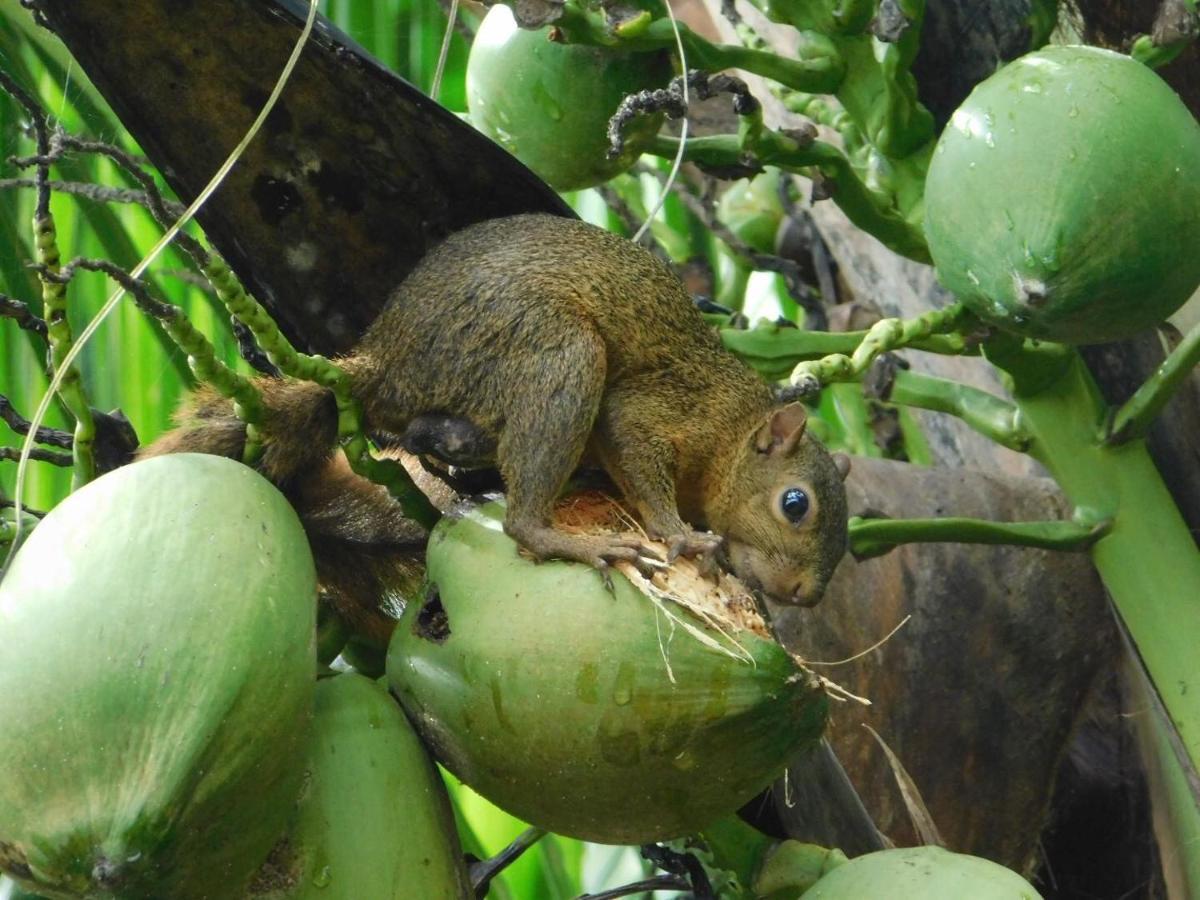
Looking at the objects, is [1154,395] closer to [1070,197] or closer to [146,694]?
[1070,197]

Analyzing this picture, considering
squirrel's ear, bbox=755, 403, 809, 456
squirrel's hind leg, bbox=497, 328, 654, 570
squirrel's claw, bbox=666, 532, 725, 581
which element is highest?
squirrel's hind leg, bbox=497, 328, 654, 570

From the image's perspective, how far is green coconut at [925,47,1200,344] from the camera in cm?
142

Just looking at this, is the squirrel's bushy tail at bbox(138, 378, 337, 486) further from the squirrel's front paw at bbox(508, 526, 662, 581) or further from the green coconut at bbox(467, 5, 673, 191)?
the green coconut at bbox(467, 5, 673, 191)

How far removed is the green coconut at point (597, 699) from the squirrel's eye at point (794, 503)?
32.5 inches

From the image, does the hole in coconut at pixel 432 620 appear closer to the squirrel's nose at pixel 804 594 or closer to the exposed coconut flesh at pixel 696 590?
the exposed coconut flesh at pixel 696 590

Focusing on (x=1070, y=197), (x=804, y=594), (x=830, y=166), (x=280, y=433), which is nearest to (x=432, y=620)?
Answer: (x=280, y=433)

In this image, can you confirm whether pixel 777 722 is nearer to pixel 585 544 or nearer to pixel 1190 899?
pixel 585 544

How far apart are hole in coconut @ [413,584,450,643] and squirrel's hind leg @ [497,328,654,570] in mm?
84

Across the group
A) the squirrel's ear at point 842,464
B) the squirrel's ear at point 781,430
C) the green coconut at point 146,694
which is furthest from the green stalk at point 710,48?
the green coconut at point 146,694

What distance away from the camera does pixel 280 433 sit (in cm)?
145

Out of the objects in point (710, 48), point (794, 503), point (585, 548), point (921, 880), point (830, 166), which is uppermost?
point (710, 48)

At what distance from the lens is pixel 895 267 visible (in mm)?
2828

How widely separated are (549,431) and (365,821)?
0.56 meters

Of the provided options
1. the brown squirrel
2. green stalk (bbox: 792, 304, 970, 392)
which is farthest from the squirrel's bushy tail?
green stalk (bbox: 792, 304, 970, 392)
